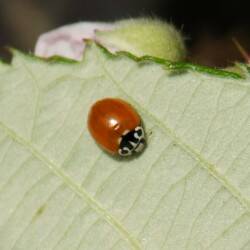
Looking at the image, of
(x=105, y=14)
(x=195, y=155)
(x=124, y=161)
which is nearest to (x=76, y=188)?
(x=124, y=161)

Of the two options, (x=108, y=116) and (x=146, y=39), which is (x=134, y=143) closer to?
(x=108, y=116)

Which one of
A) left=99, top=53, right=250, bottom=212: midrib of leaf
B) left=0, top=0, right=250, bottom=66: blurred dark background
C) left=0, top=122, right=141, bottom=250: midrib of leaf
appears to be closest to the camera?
left=99, top=53, right=250, bottom=212: midrib of leaf

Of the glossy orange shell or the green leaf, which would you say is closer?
the green leaf

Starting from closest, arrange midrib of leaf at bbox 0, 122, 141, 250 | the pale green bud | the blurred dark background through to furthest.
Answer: midrib of leaf at bbox 0, 122, 141, 250, the pale green bud, the blurred dark background

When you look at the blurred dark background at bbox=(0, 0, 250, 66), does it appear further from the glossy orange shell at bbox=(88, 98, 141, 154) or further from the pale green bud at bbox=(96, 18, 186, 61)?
the glossy orange shell at bbox=(88, 98, 141, 154)

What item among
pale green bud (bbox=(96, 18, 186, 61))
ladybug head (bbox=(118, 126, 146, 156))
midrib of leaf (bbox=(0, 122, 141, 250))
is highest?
pale green bud (bbox=(96, 18, 186, 61))

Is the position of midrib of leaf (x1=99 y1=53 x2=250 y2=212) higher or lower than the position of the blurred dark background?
lower

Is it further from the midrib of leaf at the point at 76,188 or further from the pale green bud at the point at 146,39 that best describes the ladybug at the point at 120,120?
the pale green bud at the point at 146,39

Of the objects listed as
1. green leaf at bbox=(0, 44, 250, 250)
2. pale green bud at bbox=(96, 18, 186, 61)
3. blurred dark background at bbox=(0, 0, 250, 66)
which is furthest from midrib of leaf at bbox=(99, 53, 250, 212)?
blurred dark background at bbox=(0, 0, 250, 66)
